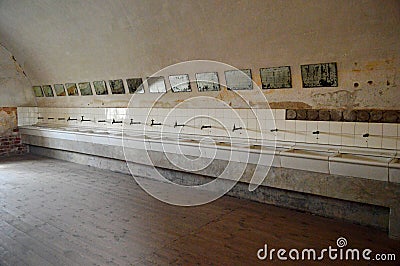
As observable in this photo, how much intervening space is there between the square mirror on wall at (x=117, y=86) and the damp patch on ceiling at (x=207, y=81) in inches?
69.5

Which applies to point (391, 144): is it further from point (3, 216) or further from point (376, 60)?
point (3, 216)

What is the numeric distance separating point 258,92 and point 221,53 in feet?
2.38

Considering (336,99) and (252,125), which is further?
(252,125)

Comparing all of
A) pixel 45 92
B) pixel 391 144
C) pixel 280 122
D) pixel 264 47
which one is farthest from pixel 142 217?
pixel 45 92

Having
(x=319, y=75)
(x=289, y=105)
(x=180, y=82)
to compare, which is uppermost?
(x=180, y=82)

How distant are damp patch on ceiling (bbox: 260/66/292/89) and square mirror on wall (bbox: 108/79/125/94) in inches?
113

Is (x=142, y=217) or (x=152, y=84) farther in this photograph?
(x=152, y=84)

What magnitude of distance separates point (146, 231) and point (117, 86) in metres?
3.51

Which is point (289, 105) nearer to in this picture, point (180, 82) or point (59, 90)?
point (180, 82)

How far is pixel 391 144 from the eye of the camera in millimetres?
3578

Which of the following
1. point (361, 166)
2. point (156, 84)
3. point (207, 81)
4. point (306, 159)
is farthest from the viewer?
point (156, 84)

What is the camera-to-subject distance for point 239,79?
15.4ft

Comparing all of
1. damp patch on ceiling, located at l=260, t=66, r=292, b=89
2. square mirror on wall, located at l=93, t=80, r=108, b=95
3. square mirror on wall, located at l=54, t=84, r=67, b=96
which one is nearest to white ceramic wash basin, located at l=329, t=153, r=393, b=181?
damp patch on ceiling, located at l=260, t=66, r=292, b=89

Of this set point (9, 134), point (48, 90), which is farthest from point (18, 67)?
point (9, 134)
